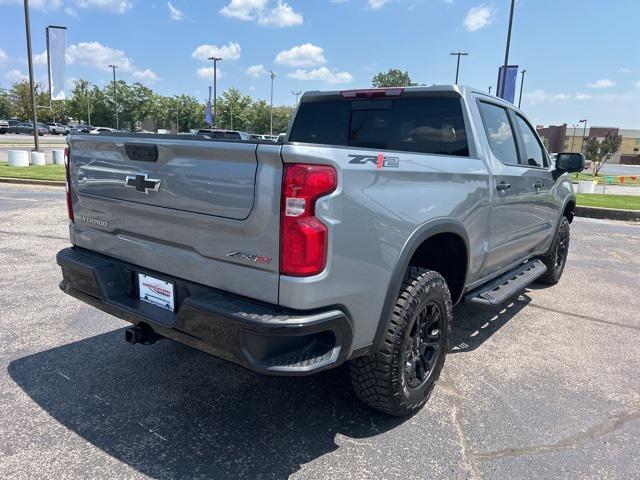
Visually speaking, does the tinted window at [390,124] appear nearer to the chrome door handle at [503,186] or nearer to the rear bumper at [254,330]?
the chrome door handle at [503,186]

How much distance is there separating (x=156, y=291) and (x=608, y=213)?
42.1 feet

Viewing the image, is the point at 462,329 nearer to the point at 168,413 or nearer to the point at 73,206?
the point at 168,413

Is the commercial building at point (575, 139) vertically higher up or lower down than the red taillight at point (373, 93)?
higher up

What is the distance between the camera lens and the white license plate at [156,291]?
8.77 feet

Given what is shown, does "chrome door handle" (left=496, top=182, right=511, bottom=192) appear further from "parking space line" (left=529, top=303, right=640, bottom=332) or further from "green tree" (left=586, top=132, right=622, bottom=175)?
"green tree" (left=586, top=132, right=622, bottom=175)

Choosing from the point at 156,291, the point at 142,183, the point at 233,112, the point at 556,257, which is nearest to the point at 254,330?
the point at 156,291

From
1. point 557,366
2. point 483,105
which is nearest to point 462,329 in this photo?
point 557,366

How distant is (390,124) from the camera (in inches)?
156

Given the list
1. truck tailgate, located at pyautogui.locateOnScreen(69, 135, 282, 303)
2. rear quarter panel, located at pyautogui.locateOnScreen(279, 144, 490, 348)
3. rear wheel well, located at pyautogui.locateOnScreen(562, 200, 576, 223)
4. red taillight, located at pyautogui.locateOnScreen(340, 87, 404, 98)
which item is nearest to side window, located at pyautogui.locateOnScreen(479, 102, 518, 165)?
red taillight, located at pyautogui.locateOnScreen(340, 87, 404, 98)

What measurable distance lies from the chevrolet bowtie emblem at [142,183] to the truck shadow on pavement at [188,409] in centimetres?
133

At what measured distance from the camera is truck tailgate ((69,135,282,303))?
2.23 metres

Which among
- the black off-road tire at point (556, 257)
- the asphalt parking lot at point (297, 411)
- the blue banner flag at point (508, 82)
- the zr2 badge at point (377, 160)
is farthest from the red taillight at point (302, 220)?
the blue banner flag at point (508, 82)

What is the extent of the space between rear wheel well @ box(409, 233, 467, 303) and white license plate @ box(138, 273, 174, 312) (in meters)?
1.52

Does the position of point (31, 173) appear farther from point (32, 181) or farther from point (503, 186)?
point (503, 186)
